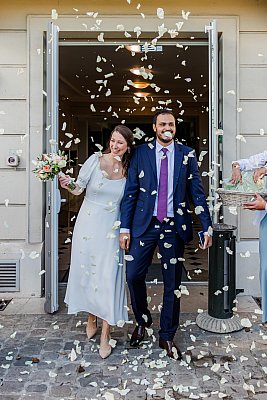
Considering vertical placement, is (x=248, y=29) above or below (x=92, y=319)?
above

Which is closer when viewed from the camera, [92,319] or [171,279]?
[171,279]

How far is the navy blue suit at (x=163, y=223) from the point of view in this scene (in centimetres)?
390

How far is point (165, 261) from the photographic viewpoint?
3.95 m

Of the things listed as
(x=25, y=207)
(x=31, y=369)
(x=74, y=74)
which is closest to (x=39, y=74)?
(x=25, y=207)

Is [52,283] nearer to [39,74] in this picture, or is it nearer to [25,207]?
[25,207]

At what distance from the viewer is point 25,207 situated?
5.68 metres

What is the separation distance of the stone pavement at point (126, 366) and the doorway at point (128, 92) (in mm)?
1362

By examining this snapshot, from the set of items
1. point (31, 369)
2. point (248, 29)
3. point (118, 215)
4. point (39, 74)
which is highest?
point (248, 29)

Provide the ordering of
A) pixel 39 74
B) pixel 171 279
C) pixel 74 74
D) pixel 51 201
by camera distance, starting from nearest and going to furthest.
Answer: pixel 171 279 → pixel 51 201 → pixel 39 74 → pixel 74 74

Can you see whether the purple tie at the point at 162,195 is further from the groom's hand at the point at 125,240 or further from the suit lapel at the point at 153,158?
the groom's hand at the point at 125,240

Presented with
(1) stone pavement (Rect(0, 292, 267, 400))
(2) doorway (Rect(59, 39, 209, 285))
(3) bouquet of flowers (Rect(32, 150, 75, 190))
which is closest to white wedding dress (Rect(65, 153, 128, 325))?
(3) bouquet of flowers (Rect(32, 150, 75, 190))

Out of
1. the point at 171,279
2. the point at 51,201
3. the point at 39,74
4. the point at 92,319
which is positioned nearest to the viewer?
the point at 171,279

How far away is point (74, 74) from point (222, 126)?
5.80m

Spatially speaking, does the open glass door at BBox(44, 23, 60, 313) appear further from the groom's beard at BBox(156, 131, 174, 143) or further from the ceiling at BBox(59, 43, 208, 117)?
the groom's beard at BBox(156, 131, 174, 143)
